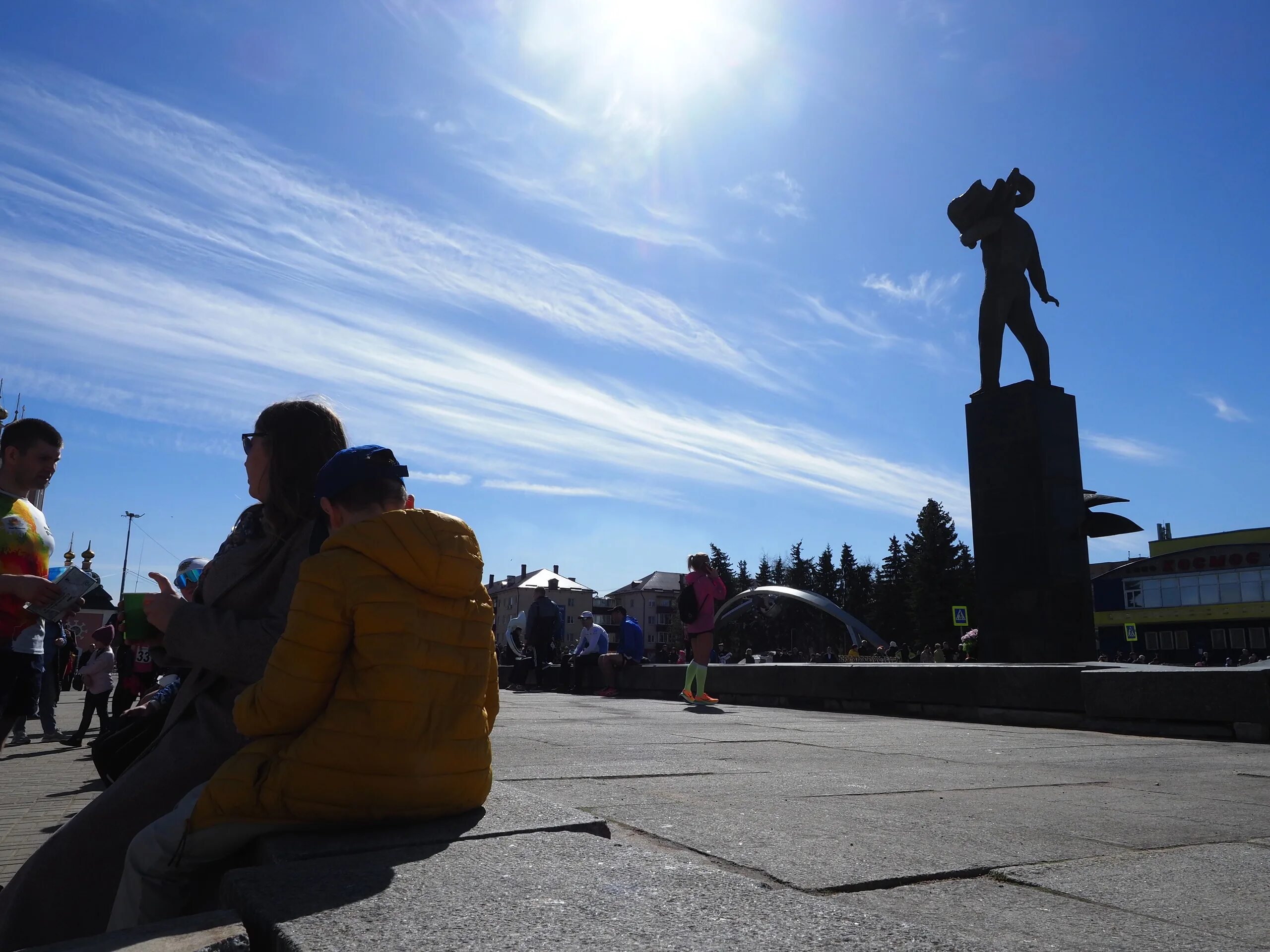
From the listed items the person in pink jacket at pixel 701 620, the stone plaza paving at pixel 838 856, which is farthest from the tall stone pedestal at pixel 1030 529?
the stone plaza paving at pixel 838 856

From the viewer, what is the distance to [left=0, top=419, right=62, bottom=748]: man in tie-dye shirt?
3678 millimetres

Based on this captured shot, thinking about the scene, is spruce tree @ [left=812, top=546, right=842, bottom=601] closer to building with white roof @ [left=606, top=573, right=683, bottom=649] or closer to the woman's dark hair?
building with white roof @ [left=606, top=573, right=683, bottom=649]

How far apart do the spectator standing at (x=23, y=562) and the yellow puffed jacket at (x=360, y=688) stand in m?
1.70

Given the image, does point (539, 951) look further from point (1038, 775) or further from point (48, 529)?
point (1038, 775)

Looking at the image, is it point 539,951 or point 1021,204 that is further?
point 1021,204

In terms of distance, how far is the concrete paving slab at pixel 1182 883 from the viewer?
2072mm

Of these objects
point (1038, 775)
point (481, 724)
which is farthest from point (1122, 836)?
point (481, 724)

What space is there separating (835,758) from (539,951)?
4.09 metres

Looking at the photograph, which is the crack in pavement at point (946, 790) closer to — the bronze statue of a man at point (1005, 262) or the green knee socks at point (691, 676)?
the green knee socks at point (691, 676)

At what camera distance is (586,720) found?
8.31 meters

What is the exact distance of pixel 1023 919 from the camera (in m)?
2.04

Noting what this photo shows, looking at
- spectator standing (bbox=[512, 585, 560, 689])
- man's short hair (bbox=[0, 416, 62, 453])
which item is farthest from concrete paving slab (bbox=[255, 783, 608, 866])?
spectator standing (bbox=[512, 585, 560, 689])

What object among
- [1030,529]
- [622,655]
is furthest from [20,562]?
[622,655]

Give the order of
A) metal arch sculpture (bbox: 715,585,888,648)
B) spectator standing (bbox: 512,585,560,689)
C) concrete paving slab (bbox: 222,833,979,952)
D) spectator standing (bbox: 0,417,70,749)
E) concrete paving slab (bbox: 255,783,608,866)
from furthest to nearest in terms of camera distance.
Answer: metal arch sculpture (bbox: 715,585,888,648) → spectator standing (bbox: 512,585,560,689) → spectator standing (bbox: 0,417,70,749) → concrete paving slab (bbox: 255,783,608,866) → concrete paving slab (bbox: 222,833,979,952)
